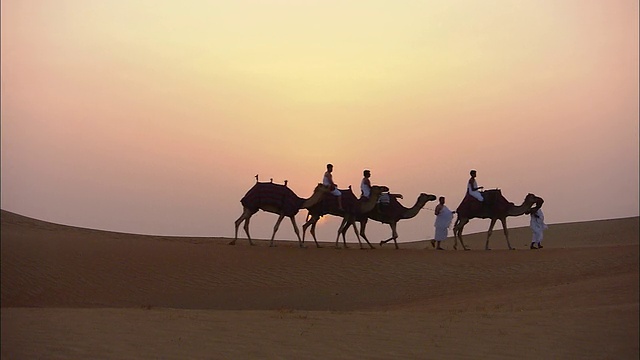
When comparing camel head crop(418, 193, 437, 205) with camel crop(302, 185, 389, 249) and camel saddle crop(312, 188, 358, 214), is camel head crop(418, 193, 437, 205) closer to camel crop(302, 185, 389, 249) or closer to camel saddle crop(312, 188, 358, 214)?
camel crop(302, 185, 389, 249)

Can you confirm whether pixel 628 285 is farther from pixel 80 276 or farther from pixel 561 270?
pixel 80 276

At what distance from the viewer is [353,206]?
81.6 feet

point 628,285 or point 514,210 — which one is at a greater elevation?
point 514,210

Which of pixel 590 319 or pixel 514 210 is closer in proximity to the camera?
pixel 590 319

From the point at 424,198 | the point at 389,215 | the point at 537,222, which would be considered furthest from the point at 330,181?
the point at 537,222

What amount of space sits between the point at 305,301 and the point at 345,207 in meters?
5.42

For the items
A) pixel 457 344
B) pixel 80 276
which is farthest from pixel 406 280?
pixel 457 344

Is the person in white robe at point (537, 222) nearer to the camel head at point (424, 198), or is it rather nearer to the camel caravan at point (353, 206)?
the camel caravan at point (353, 206)

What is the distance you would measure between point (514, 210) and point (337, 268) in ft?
22.0

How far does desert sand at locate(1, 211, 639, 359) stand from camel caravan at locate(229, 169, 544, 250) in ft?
3.23

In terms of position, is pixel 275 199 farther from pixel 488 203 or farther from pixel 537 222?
pixel 537 222

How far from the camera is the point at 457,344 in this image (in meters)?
12.3

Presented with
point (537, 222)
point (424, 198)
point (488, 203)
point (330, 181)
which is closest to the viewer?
point (330, 181)

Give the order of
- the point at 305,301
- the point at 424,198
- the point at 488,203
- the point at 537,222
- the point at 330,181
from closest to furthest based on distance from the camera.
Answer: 1. the point at 305,301
2. the point at 330,181
3. the point at 488,203
4. the point at 424,198
5. the point at 537,222
